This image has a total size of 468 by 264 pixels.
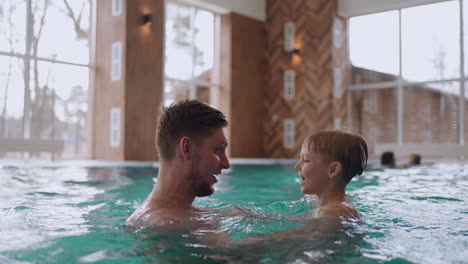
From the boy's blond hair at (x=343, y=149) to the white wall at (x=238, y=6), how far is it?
10960mm

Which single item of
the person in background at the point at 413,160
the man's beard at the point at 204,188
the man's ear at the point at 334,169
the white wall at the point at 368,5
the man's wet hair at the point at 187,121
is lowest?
the person in background at the point at 413,160

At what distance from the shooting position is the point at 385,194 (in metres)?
4.38

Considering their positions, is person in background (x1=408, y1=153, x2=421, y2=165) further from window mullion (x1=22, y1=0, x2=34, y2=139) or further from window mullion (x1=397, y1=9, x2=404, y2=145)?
window mullion (x1=22, y1=0, x2=34, y2=139)

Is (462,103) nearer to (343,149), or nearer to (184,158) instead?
(343,149)

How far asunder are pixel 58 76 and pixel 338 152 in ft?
31.9

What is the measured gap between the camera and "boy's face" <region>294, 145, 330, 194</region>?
7.49 feet

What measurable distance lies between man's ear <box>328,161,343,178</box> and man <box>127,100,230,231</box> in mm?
601

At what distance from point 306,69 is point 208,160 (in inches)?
481

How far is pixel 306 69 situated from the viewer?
45.0 ft

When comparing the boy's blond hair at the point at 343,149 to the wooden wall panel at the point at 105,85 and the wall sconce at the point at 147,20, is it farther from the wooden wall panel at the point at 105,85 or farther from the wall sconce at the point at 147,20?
the wall sconce at the point at 147,20

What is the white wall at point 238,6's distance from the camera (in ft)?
42.5

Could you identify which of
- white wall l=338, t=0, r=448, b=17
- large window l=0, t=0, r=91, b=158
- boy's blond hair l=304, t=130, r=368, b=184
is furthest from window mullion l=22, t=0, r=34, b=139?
boy's blond hair l=304, t=130, r=368, b=184

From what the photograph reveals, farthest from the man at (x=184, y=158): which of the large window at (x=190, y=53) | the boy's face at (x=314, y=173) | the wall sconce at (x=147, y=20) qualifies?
the large window at (x=190, y=53)

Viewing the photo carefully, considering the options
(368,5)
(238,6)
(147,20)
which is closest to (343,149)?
(147,20)
